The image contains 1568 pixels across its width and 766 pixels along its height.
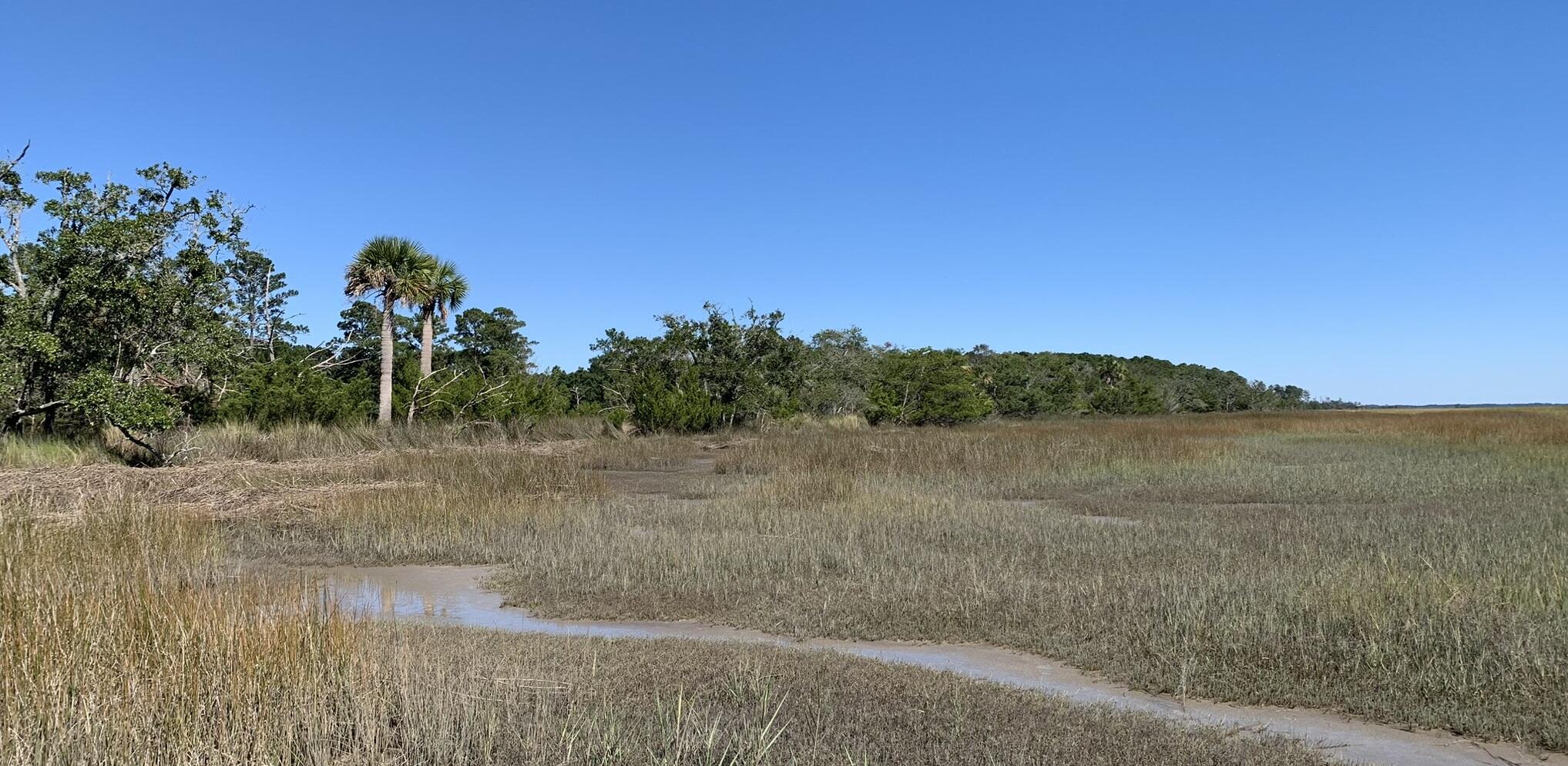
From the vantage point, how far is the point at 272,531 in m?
11.8

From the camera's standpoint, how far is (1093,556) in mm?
9664

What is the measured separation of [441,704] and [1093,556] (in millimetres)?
7263

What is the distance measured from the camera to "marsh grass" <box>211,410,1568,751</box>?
19.3 feet

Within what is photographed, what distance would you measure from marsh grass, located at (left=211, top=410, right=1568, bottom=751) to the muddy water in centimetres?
17

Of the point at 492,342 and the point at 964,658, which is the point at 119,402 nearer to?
the point at 964,658

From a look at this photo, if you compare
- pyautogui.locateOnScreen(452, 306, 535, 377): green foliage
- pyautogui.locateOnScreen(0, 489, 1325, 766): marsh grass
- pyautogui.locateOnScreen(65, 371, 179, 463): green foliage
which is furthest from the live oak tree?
pyautogui.locateOnScreen(452, 306, 535, 377): green foliage

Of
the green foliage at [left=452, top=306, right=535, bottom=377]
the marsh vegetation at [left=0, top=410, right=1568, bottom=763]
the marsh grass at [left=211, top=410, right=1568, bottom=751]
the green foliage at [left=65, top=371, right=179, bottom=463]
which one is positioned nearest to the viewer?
the marsh vegetation at [left=0, top=410, right=1568, bottom=763]

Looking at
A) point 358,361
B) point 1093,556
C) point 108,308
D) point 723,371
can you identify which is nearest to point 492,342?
point 358,361

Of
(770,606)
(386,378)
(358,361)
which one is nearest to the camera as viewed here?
(770,606)

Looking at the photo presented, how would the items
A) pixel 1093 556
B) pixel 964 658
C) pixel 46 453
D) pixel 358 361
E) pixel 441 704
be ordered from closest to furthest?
1. pixel 441 704
2. pixel 964 658
3. pixel 1093 556
4. pixel 46 453
5. pixel 358 361

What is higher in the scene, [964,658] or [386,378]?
[386,378]

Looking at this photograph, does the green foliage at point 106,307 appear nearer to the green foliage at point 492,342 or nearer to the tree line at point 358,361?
the tree line at point 358,361

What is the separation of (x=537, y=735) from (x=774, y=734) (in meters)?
1.12

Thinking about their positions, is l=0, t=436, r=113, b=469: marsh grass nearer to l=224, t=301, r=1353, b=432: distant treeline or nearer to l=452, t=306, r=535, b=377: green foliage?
l=224, t=301, r=1353, b=432: distant treeline
